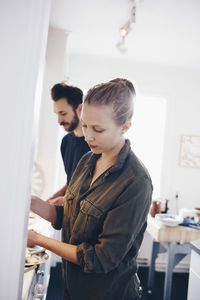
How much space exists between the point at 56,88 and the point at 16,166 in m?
1.35

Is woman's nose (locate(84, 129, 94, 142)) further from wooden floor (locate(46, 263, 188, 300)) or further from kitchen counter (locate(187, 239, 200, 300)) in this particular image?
wooden floor (locate(46, 263, 188, 300))

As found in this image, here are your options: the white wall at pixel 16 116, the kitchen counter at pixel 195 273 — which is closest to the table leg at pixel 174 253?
the kitchen counter at pixel 195 273

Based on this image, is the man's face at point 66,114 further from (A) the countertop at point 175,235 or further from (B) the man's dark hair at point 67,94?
(A) the countertop at point 175,235

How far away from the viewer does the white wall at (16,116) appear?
441 mm

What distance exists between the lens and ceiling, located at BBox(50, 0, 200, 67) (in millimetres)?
2072

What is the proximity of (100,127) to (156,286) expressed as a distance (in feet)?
8.81

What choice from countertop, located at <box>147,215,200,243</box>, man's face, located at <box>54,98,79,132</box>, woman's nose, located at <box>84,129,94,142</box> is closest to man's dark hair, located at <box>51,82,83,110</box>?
man's face, located at <box>54,98,79,132</box>

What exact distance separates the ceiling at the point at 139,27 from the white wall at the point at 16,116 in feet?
5.80

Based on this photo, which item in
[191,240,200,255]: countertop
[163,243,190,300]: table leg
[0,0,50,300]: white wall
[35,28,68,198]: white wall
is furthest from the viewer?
[35,28,68,198]: white wall

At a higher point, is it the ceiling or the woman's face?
the ceiling

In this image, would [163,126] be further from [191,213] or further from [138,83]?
[191,213]

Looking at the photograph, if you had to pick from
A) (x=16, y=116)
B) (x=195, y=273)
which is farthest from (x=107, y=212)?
(x=195, y=273)

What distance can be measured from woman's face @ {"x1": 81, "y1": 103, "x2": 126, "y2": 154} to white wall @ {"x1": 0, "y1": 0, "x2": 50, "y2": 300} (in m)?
0.38

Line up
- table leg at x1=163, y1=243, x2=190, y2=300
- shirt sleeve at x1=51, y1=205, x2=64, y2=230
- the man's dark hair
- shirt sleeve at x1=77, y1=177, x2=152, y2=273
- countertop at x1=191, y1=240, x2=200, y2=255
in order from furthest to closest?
table leg at x1=163, y1=243, x2=190, y2=300 < the man's dark hair < countertop at x1=191, y1=240, x2=200, y2=255 < shirt sleeve at x1=51, y1=205, x2=64, y2=230 < shirt sleeve at x1=77, y1=177, x2=152, y2=273
